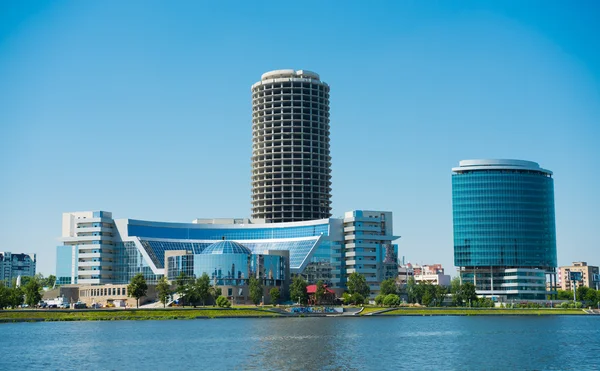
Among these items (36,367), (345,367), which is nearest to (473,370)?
(345,367)

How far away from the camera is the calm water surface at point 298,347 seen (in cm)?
10400

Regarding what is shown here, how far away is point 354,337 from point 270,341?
55.5 ft

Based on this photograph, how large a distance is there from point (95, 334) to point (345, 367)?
214 feet

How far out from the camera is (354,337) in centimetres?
14250

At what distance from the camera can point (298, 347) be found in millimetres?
122812

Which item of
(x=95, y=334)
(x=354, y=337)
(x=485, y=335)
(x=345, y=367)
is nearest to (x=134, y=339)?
(x=95, y=334)

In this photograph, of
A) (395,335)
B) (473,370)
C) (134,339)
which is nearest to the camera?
(473,370)

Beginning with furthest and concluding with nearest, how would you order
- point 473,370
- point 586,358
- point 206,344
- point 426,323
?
point 426,323
point 206,344
point 586,358
point 473,370

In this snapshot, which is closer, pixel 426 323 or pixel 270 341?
pixel 270 341

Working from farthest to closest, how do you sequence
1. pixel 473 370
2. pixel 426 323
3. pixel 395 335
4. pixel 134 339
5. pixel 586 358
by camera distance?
1. pixel 426 323
2. pixel 395 335
3. pixel 134 339
4. pixel 586 358
5. pixel 473 370

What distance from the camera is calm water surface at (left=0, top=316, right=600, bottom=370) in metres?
104

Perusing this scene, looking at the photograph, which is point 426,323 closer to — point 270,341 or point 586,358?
point 270,341

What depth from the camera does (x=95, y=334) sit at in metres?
151

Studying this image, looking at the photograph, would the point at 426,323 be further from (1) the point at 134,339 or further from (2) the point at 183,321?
(1) the point at 134,339
